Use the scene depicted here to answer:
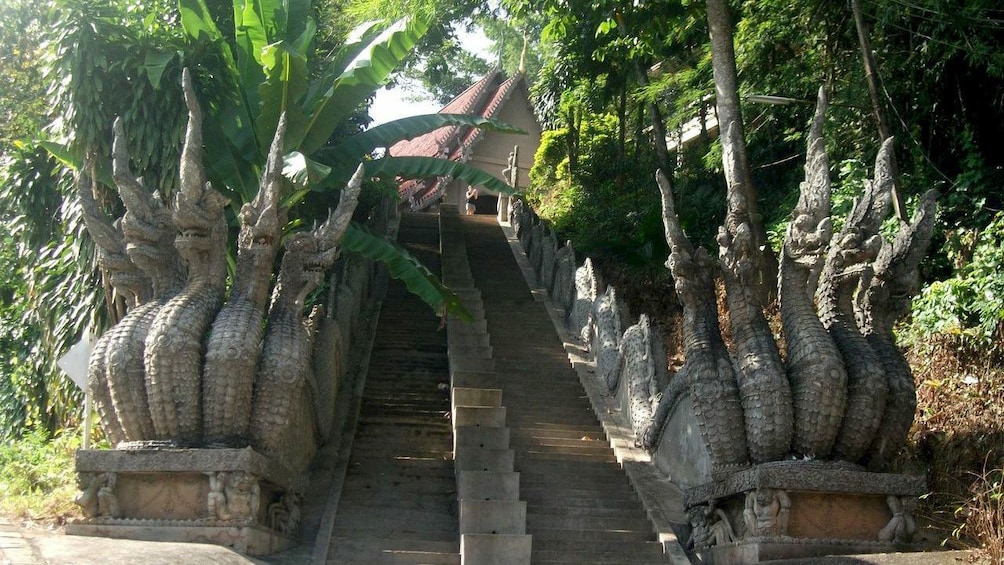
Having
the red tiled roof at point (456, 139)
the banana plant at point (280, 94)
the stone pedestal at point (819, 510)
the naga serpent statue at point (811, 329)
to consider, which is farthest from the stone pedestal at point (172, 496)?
the red tiled roof at point (456, 139)

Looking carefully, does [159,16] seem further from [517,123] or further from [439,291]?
[517,123]

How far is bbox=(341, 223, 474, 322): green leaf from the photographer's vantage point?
12.0m

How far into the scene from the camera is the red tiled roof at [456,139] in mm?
27645

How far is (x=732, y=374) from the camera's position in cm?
→ 860

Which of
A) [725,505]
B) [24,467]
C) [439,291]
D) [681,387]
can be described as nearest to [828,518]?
[725,505]

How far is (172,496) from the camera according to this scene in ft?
25.1

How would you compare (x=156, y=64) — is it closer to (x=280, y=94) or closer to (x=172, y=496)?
(x=280, y=94)

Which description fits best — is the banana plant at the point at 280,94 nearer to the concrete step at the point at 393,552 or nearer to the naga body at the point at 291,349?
the naga body at the point at 291,349

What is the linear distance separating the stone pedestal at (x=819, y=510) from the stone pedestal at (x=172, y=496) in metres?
3.59

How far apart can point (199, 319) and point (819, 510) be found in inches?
191

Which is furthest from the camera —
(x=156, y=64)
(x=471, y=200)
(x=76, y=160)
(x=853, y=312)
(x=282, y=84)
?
(x=471, y=200)

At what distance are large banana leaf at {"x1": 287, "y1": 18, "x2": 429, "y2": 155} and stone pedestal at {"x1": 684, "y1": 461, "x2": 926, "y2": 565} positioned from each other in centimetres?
669

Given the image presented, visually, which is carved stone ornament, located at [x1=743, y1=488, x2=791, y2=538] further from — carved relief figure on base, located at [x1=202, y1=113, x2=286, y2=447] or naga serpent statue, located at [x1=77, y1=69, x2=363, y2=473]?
carved relief figure on base, located at [x1=202, y1=113, x2=286, y2=447]

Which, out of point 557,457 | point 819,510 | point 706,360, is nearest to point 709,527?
point 819,510
